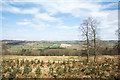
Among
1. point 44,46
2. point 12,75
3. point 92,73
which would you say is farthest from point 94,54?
point 44,46

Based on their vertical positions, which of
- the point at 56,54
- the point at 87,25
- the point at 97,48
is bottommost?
the point at 56,54

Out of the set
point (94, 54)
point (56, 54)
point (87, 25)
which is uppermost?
point (87, 25)

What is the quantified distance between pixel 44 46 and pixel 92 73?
7.27 m

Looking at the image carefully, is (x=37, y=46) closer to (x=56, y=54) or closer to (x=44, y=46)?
(x=44, y=46)

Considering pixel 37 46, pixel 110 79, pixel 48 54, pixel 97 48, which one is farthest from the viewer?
pixel 48 54

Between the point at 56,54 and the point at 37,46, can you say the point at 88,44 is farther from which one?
the point at 56,54

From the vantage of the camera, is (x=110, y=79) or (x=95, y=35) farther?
(x=95, y=35)

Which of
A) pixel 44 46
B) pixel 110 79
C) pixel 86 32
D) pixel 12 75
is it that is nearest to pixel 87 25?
pixel 86 32

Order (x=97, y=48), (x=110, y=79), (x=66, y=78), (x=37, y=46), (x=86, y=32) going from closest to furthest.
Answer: (x=110, y=79) < (x=66, y=78) < (x=97, y=48) < (x=86, y=32) < (x=37, y=46)

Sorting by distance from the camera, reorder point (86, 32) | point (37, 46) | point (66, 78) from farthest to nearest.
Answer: point (37, 46)
point (86, 32)
point (66, 78)

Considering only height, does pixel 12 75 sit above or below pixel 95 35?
below

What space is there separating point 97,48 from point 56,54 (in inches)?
309

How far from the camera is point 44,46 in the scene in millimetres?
10141

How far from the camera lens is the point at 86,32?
17.1 feet
